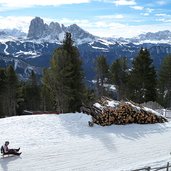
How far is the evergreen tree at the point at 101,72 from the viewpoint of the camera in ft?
230

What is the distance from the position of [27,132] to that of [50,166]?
6435mm

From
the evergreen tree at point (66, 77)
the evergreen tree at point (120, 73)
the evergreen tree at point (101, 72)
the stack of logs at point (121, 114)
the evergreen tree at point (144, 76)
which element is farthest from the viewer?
the evergreen tree at point (101, 72)

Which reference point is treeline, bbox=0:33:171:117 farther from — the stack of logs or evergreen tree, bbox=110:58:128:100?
the stack of logs

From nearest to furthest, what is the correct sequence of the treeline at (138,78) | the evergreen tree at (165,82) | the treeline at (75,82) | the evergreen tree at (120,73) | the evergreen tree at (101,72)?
the treeline at (75,82)
the treeline at (138,78)
the evergreen tree at (165,82)
the evergreen tree at (120,73)
the evergreen tree at (101,72)

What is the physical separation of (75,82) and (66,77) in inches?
62.0

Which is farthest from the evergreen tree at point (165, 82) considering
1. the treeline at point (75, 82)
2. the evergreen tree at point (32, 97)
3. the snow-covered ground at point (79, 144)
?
the snow-covered ground at point (79, 144)

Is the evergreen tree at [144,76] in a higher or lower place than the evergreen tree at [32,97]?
higher

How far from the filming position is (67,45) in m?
47.3

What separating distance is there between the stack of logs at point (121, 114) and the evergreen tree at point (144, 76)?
92.0 ft

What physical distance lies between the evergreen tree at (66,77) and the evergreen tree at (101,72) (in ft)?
74.9

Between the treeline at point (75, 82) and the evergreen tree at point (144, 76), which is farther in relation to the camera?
the evergreen tree at point (144, 76)

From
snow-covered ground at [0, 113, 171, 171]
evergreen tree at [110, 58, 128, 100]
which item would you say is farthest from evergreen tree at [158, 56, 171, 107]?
snow-covered ground at [0, 113, 171, 171]

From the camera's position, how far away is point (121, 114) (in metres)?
30.4

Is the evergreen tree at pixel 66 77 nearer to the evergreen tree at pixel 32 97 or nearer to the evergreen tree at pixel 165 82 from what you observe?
the evergreen tree at pixel 165 82
